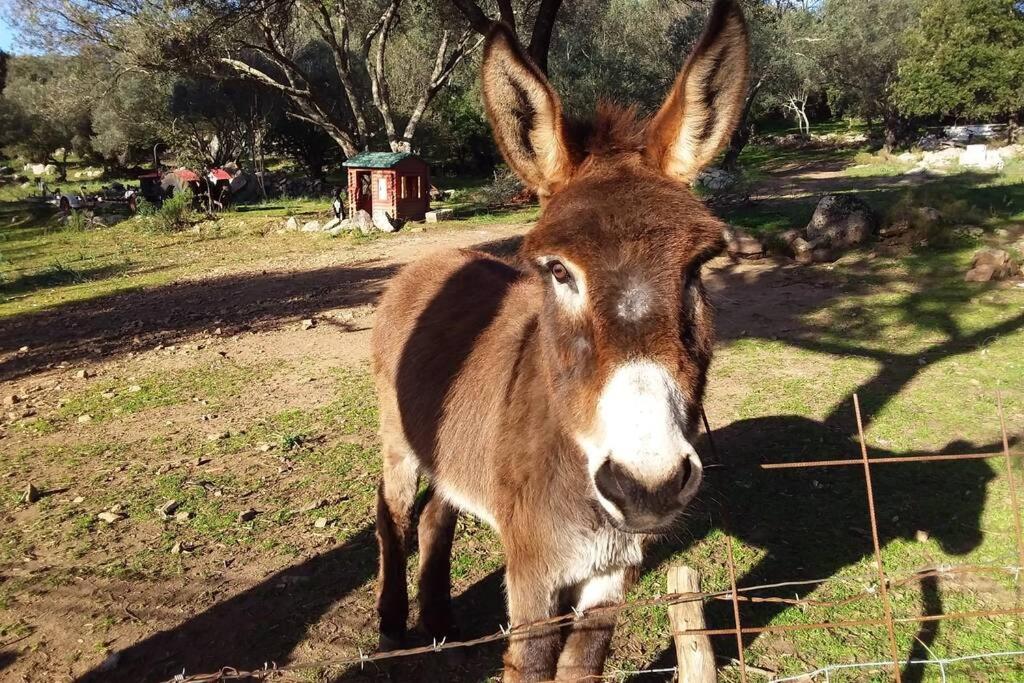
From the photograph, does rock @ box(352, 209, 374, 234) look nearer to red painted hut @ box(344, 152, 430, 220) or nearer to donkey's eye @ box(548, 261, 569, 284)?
red painted hut @ box(344, 152, 430, 220)

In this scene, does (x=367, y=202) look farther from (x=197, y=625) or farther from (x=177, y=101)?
(x=197, y=625)

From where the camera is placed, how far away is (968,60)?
32.2m

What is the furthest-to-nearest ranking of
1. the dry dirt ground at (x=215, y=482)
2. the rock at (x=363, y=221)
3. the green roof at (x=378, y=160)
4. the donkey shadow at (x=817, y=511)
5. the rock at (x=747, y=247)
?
the green roof at (x=378, y=160), the rock at (x=363, y=221), the rock at (x=747, y=247), the donkey shadow at (x=817, y=511), the dry dirt ground at (x=215, y=482)

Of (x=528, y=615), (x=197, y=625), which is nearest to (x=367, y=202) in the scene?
(x=197, y=625)

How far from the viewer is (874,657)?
343cm

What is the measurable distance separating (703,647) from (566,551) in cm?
63

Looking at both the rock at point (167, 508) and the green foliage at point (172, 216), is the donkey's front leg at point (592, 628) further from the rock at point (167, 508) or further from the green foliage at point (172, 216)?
the green foliage at point (172, 216)

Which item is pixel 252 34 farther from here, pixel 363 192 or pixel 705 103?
pixel 705 103

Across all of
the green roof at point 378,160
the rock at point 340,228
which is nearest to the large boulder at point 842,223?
the green roof at point 378,160

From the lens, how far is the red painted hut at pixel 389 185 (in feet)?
70.6

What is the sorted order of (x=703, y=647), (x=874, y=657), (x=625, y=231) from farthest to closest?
(x=874, y=657)
(x=703, y=647)
(x=625, y=231)

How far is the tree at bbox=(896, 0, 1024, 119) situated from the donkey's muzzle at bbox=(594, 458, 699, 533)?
40522mm

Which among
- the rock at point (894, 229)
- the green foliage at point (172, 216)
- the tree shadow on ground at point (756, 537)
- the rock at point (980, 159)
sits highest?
the rock at point (980, 159)

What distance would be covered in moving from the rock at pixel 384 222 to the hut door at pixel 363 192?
5.45 feet
